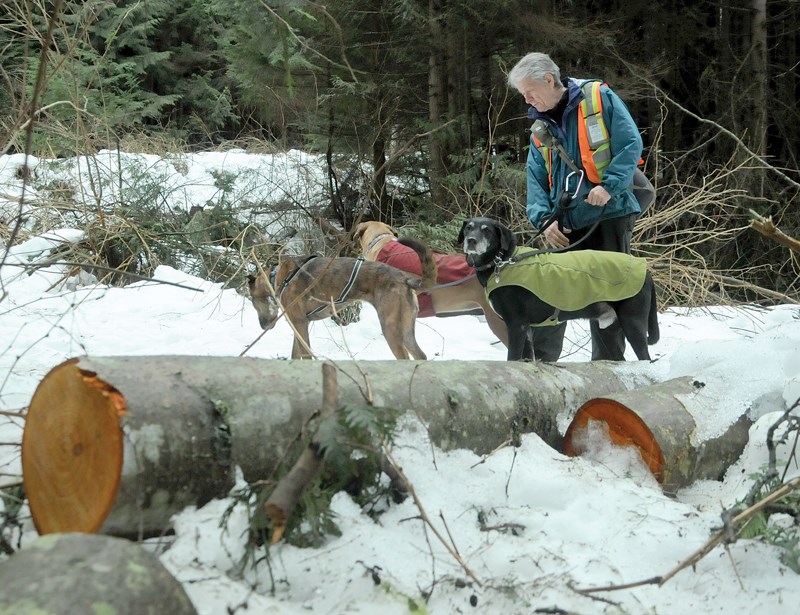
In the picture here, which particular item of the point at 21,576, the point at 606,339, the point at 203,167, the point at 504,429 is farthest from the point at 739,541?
the point at 203,167

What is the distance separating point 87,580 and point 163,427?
0.57m

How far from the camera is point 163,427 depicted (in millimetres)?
1981

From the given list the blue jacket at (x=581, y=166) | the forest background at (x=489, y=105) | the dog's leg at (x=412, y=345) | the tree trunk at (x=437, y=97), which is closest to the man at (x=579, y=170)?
the blue jacket at (x=581, y=166)

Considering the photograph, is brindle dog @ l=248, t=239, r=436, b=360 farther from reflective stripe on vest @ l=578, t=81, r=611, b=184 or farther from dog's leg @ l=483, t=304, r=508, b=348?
reflective stripe on vest @ l=578, t=81, r=611, b=184

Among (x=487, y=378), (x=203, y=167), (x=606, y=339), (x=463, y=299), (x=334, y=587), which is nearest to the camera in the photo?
(x=334, y=587)

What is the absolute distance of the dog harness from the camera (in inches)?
181

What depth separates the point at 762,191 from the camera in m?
9.77

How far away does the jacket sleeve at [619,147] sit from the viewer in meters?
4.47

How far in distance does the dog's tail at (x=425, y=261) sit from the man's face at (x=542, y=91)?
1.34 meters

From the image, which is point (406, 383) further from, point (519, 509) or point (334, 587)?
point (334, 587)

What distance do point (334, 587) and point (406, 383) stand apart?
0.84 m

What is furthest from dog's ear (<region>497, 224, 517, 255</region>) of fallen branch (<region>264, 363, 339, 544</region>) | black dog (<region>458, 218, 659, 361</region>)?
fallen branch (<region>264, 363, 339, 544</region>)

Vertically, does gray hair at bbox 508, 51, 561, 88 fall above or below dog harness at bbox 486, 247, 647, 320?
above

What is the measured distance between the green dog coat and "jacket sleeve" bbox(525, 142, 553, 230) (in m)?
0.34
